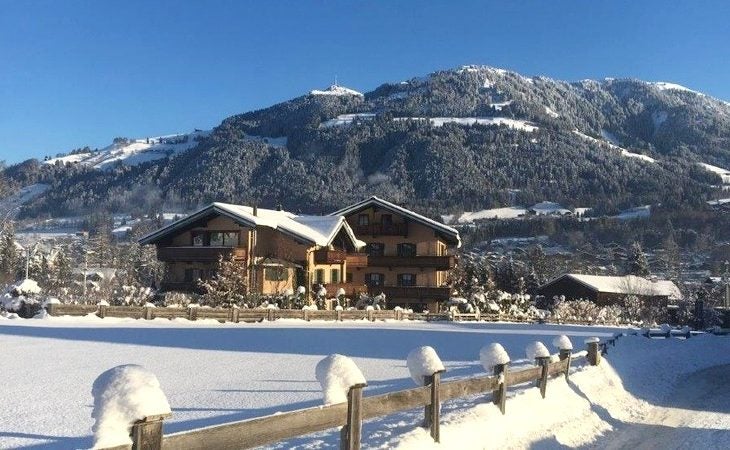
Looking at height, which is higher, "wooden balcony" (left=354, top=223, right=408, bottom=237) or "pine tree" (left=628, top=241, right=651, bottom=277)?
"wooden balcony" (left=354, top=223, right=408, bottom=237)

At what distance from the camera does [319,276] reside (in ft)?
164

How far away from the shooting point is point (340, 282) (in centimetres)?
5200

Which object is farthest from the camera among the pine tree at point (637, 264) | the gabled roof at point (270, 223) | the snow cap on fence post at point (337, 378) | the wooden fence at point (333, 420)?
the pine tree at point (637, 264)

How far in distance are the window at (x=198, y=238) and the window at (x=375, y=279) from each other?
15.8m

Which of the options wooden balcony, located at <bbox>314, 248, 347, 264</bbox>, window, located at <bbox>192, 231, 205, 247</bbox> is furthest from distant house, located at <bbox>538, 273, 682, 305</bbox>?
window, located at <bbox>192, 231, 205, 247</bbox>

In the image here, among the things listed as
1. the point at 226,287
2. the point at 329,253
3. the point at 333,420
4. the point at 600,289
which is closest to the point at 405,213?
the point at 329,253

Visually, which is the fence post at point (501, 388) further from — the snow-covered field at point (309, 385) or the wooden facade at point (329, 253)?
the wooden facade at point (329, 253)

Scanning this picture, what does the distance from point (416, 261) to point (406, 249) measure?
81.3 inches

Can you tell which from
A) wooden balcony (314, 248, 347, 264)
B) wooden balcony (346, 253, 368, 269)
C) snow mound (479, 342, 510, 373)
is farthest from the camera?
wooden balcony (346, 253, 368, 269)

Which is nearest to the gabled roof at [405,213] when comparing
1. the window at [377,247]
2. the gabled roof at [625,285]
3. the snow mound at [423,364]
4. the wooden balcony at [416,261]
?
the wooden balcony at [416,261]

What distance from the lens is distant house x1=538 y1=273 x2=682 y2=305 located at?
260ft

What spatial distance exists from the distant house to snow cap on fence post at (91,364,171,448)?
78.2m

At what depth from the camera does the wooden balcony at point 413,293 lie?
5362cm

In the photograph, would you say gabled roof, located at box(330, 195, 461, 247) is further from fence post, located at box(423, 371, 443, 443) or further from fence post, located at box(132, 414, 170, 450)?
fence post, located at box(132, 414, 170, 450)
